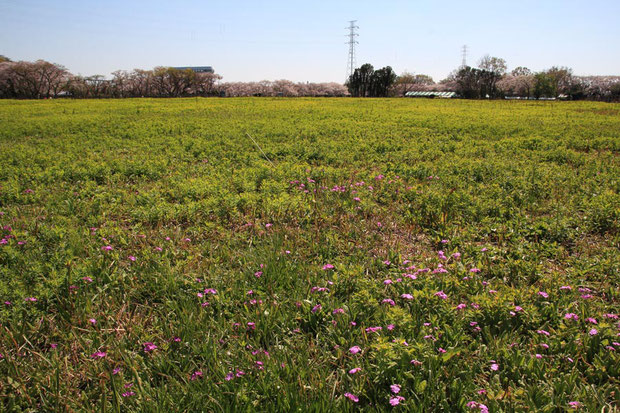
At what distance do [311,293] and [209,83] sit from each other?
10309 centimetres

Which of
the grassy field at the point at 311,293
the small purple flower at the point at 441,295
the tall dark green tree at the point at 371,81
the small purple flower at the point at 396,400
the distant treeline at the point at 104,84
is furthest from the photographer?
the tall dark green tree at the point at 371,81

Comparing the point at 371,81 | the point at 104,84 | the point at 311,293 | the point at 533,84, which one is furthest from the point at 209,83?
the point at 311,293

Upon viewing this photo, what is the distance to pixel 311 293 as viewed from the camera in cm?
344

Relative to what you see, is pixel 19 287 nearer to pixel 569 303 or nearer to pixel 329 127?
pixel 569 303

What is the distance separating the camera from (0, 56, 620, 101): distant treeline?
243 feet

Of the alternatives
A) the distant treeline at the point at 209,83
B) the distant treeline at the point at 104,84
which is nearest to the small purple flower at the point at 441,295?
the distant treeline at the point at 209,83

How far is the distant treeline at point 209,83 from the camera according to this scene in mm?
74125

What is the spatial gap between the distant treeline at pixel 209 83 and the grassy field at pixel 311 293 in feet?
260

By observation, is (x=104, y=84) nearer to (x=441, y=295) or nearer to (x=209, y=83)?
(x=209, y=83)

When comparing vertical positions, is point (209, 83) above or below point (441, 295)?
above

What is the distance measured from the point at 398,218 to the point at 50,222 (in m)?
5.01

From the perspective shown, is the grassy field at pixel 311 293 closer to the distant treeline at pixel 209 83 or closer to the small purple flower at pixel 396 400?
the small purple flower at pixel 396 400

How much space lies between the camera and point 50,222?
5203 millimetres

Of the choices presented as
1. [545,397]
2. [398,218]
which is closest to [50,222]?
[398,218]
